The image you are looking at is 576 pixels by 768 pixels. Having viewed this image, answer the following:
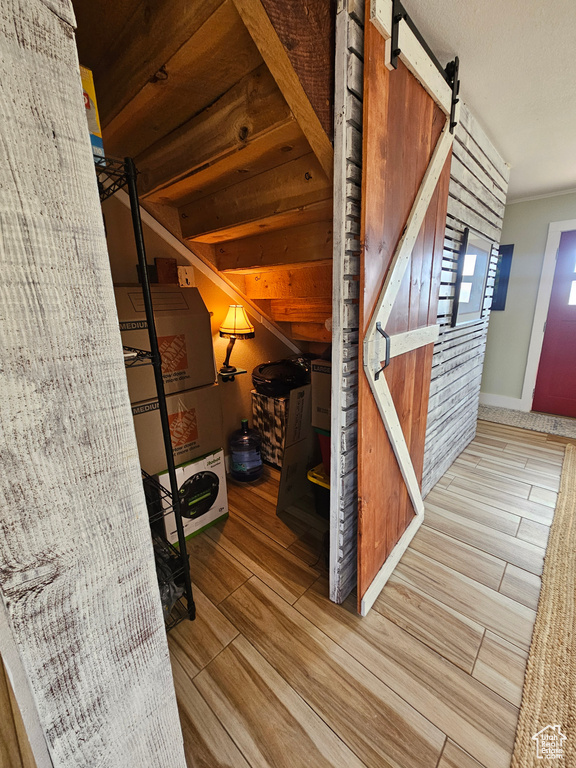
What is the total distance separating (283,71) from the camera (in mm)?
894

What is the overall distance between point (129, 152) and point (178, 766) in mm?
2314

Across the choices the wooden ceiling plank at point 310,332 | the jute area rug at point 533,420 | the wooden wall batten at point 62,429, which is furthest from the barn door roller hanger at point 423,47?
the jute area rug at point 533,420

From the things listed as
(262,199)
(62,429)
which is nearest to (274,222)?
(262,199)

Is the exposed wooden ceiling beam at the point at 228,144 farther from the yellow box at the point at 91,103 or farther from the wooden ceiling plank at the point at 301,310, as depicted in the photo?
the wooden ceiling plank at the point at 301,310

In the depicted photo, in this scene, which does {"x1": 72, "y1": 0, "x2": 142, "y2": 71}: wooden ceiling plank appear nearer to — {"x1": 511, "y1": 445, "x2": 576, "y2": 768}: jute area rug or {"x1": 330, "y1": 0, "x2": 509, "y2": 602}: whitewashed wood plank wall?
{"x1": 330, "y1": 0, "x2": 509, "y2": 602}: whitewashed wood plank wall

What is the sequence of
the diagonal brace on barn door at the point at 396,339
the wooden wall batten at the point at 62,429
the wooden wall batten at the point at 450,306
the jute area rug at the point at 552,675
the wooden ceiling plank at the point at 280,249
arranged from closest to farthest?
1. the wooden wall batten at the point at 62,429
2. the jute area rug at the point at 552,675
3. the diagonal brace on barn door at the point at 396,339
4. the wooden ceiling plank at the point at 280,249
5. the wooden wall batten at the point at 450,306

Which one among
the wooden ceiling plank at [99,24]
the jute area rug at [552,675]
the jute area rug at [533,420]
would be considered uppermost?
the wooden ceiling plank at [99,24]

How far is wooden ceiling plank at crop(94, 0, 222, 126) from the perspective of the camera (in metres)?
0.85

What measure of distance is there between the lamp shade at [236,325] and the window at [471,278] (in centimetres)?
146

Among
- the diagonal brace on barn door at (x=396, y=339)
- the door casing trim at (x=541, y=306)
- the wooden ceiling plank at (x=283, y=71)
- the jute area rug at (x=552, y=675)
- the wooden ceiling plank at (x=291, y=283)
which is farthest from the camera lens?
the door casing trim at (x=541, y=306)

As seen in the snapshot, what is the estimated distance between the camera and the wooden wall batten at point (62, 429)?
43cm

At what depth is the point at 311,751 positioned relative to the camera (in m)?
1.02

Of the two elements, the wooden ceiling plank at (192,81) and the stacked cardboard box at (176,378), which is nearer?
the wooden ceiling plank at (192,81)

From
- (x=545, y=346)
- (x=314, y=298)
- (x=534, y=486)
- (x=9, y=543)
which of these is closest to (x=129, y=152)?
(x=314, y=298)
